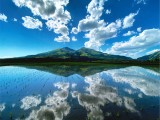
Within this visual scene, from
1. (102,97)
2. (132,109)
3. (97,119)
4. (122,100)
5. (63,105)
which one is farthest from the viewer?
(102,97)

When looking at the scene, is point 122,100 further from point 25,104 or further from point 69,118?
point 25,104

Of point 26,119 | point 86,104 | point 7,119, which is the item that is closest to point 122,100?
Result: point 86,104

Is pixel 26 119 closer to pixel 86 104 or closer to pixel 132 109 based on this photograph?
pixel 86 104

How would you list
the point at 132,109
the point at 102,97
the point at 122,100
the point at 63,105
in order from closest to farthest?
the point at 132,109 < the point at 63,105 < the point at 122,100 < the point at 102,97

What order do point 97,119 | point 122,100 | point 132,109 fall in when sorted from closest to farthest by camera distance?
point 97,119 < point 132,109 < point 122,100

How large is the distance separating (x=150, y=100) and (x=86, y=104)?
8.77 m

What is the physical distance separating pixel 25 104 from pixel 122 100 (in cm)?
1239

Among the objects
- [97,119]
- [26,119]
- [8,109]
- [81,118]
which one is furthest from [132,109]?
[8,109]

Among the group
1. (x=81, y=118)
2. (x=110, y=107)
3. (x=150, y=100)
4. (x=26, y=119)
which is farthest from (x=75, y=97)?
(x=150, y=100)

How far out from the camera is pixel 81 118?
14.4 meters

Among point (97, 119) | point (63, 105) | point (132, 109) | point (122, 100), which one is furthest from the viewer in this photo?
point (122, 100)

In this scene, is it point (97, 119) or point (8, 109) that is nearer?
point (97, 119)

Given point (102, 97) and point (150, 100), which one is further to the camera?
point (102, 97)

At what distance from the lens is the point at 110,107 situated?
56.6ft
